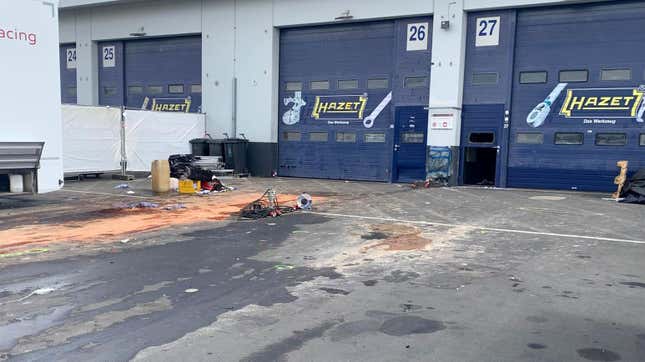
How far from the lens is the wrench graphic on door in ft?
69.4

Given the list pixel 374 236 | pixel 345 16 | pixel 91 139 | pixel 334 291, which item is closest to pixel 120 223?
pixel 374 236

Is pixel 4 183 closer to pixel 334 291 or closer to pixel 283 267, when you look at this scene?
pixel 283 267

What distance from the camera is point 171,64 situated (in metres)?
25.7

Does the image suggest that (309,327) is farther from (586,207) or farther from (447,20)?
(447,20)

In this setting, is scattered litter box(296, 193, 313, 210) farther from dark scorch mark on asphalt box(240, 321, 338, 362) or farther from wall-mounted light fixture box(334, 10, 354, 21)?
wall-mounted light fixture box(334, 10, 354, 21)

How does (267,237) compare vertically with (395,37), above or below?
below

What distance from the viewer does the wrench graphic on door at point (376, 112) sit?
2116 cm

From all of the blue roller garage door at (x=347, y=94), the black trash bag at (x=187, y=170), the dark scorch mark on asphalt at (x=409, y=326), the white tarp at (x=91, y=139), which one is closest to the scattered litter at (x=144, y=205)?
the black trash bag at (x=187, y=170)

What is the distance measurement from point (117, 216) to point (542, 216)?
9.43m

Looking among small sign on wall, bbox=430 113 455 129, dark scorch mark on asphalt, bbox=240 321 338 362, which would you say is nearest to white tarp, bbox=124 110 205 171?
small sign on wall, bbox=430 113 455 129

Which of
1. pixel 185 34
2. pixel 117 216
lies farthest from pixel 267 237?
pixel 185 34

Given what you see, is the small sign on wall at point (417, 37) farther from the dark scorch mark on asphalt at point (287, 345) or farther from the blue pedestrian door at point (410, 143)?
the dark scorch mark on asphalt at point (287, 345)

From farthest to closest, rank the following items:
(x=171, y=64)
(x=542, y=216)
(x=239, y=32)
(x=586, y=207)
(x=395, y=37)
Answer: (x=171, y=64) → (x=239, y=32) → (x=395, y=37) → (x=586, y=207) → (x=542, y=216)

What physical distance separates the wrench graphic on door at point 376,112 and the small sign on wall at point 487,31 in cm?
397
